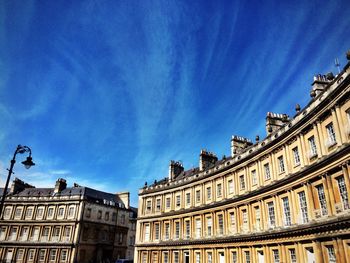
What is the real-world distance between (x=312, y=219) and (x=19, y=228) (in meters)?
50.6

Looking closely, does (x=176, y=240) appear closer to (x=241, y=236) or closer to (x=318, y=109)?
(x=241, y=236)

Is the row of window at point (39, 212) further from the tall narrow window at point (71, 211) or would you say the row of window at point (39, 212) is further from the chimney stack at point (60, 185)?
the chimney stack at point (60, 185)

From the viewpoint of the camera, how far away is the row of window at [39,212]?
171 ft

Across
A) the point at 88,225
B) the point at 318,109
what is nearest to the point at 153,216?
the point at 88,225

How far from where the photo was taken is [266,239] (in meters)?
25.5

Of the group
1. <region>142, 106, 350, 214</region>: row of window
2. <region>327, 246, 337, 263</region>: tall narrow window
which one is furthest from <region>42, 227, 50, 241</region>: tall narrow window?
<region>327, 246, 337, 263</region>: tall narrow window

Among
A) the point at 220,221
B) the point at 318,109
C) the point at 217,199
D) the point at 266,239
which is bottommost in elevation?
the point at 266,239

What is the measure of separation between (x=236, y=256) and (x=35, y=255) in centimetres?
3744

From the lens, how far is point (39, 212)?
53.7 metres

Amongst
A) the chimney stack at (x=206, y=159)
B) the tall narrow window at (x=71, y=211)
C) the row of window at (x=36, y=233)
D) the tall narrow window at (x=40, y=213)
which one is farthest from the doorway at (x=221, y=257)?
the tall narrow window at (x=40, y=213)

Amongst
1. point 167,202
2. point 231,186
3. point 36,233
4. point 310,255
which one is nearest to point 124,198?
point 36,233

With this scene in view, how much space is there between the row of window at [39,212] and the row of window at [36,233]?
1.74 metres

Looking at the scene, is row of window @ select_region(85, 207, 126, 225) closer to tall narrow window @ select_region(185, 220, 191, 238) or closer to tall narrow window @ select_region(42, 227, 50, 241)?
tall narrow window @ select_region(42, 227, 50, 241)

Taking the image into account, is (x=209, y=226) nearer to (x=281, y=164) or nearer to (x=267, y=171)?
(x=267, y=171)
